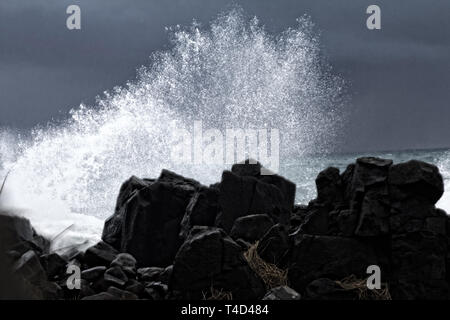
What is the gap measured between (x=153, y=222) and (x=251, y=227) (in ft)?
6.42

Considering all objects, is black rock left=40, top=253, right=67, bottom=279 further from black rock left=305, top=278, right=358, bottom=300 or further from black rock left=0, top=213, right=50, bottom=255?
black rock left=305, top=278, right=358, bottom=300

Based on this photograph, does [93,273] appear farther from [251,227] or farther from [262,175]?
[262,175]

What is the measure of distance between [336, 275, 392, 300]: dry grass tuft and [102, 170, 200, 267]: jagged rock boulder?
313cm

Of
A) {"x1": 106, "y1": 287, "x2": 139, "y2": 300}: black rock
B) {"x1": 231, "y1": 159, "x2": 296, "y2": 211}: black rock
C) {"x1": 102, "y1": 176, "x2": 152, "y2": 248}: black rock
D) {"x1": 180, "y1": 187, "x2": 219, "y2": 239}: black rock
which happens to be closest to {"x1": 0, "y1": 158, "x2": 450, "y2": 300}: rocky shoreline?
{"x1": 106, "y1": 287, "x2": 139, "y2": 300}: black rock

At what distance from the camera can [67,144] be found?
2072 centimetres

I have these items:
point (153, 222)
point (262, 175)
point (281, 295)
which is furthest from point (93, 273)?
point (262, 175)

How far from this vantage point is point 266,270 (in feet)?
25.9

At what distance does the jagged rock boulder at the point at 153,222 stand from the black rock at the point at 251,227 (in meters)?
1.32

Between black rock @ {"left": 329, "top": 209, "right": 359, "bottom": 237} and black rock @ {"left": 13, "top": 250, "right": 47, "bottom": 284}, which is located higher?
black rock @ {"left": 329, "top": 209, "right": 359, "bottom": 237}

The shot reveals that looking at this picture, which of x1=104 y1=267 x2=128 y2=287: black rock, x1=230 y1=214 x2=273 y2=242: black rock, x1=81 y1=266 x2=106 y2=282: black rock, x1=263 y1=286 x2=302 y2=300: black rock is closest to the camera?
x1=263 y1=286 x2=302 y2=300: black rock

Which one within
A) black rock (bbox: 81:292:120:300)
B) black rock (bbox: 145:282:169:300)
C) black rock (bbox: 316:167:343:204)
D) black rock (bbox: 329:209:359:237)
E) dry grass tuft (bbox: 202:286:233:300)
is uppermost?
black rock (bbox: 316:167:343:204)

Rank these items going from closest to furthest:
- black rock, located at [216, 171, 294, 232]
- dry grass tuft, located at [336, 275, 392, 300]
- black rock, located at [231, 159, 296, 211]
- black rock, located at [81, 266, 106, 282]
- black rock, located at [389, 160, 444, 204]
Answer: dry grass tuft, located at [336, 275, 392, 300] → black rock, located at [389, 160, 444, 204] → black rock, located at [81, 266, 106, 282] → black rock, located at [216, 171, 294, 232] → black rock, located at [231, 159, 296, 211]

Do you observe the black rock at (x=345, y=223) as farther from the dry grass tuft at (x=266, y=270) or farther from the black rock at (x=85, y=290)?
the black rock at (x=85, y=290)

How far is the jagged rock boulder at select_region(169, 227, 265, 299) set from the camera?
7.15 m
